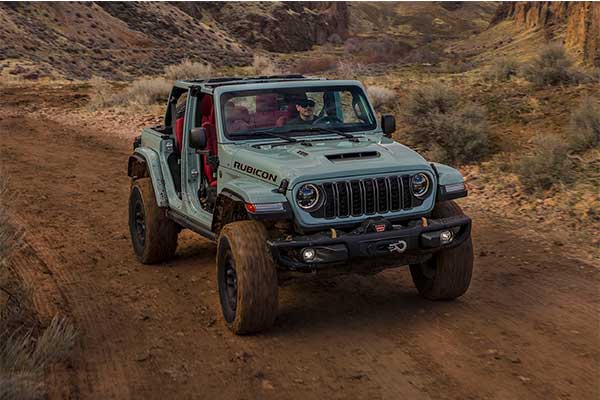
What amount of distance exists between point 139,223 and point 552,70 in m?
12.5

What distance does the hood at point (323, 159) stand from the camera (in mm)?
5453

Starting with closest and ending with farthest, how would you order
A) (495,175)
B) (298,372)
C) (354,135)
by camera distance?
(298,372), (354,135), (495,175)

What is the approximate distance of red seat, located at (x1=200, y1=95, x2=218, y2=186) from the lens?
6.73 meters

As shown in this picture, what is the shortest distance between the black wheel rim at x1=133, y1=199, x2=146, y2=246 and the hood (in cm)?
193

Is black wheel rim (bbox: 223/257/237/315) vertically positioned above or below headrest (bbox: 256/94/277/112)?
below

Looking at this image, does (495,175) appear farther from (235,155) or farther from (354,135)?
(235,155)

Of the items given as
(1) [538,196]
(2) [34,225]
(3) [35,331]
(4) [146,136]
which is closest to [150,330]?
(3) [35,331]

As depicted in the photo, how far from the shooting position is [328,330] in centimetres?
571

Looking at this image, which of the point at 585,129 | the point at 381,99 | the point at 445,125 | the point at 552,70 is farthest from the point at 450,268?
the point at 552,70

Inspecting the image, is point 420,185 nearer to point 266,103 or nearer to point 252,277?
point 252,277

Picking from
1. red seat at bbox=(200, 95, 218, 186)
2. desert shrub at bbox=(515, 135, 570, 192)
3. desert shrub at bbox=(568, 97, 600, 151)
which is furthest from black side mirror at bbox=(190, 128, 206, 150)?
desert shrub at bbox=(568, 97, 600, 151)

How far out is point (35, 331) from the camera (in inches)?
213

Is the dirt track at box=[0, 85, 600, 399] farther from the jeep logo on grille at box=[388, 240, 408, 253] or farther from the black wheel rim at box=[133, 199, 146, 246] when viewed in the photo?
the jeep logo on grille at box=[388, 240, 408, 253]

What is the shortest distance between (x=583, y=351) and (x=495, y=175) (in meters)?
6.11
